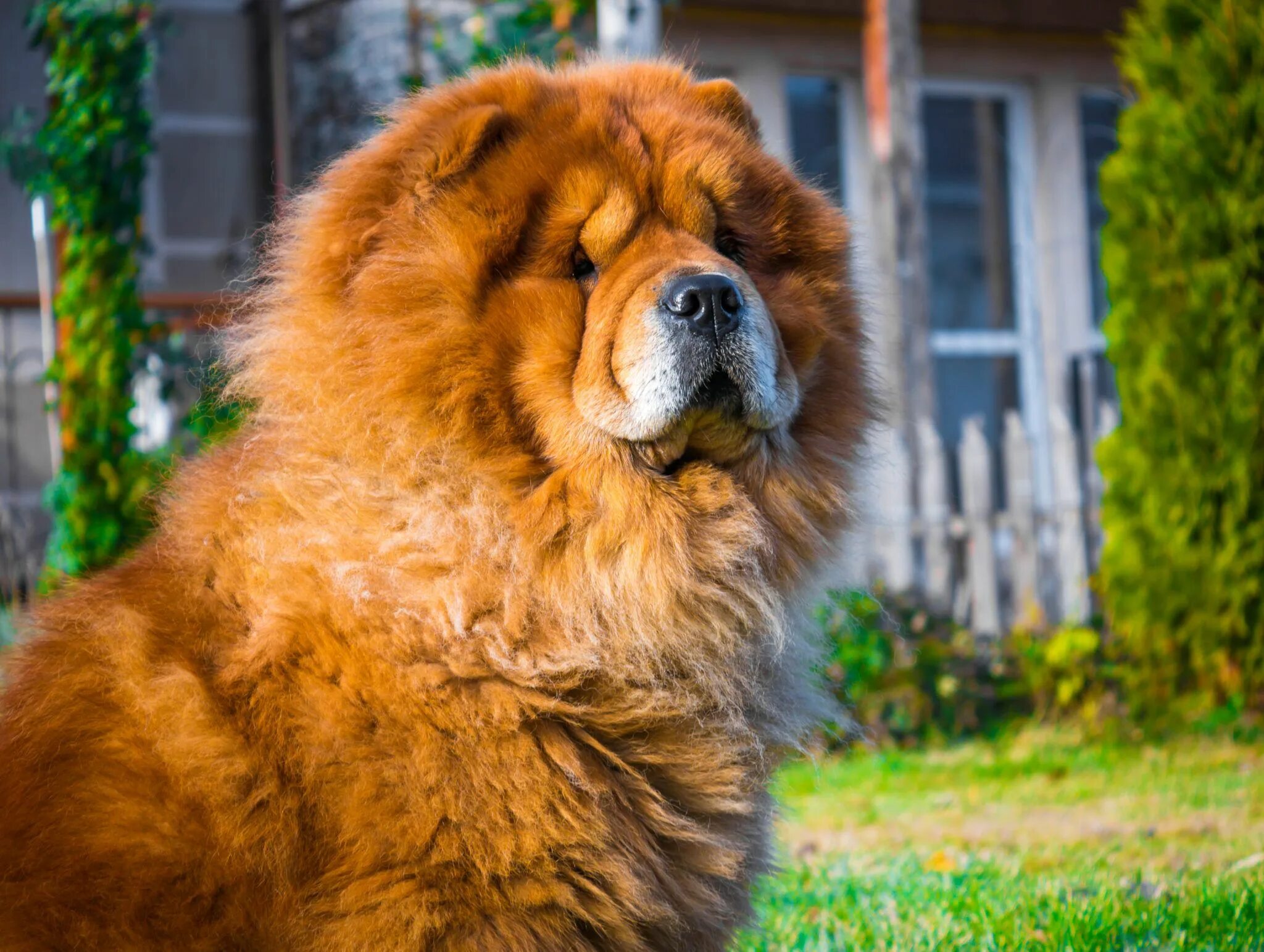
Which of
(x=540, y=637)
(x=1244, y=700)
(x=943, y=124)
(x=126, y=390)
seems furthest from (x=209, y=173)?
(x=540, y=637)

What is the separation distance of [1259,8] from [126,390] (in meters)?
5.78

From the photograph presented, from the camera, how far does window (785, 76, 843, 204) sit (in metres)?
10.0

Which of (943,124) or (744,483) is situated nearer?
(744,483)

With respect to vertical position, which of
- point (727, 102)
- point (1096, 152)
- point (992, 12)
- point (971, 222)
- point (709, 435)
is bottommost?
point (709, 435)

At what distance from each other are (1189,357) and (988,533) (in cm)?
171

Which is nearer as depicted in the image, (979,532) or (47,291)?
(47,291)

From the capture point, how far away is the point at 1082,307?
34.6 ft

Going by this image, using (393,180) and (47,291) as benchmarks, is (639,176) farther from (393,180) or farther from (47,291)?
(47,291)

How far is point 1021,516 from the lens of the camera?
24.7ft

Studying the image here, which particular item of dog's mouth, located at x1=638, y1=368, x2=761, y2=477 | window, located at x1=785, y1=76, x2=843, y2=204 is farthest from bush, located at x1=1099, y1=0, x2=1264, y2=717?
dog's mouth, located at x1=638, y1=368, x2=761, y2=477

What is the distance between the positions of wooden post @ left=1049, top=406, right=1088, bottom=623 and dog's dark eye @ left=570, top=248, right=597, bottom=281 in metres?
5.76

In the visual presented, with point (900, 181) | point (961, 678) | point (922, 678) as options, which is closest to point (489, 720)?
point (922, 678)

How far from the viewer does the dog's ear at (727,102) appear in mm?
2715

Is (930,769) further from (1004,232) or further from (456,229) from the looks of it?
(1004,232)
